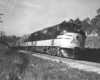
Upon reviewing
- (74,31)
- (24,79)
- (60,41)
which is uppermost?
(74,31)

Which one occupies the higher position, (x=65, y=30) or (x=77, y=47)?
(x=65, y=30)

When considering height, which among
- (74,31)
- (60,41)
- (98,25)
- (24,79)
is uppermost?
(98,25)

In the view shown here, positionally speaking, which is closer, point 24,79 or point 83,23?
point 24,79

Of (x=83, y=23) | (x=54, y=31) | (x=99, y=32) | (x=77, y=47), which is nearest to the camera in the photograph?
(x=77, y=47)

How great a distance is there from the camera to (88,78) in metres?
5.81

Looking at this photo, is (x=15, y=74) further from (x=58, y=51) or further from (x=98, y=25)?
(x=98, y=25)

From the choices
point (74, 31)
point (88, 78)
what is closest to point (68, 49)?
point (74, 31)

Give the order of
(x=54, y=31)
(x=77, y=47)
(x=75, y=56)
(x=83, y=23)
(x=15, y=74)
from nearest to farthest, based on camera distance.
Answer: (x=15, y=74) → (x=77, y=47) → (x=75, y=56) → (x=54, y=31) → (x=83, y=23)

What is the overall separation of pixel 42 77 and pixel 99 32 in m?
25.7

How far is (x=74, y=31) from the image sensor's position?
11.8 metres

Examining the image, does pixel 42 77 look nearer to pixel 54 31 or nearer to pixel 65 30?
pixel 65 30

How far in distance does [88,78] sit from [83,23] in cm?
3541

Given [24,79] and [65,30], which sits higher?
[65,30]

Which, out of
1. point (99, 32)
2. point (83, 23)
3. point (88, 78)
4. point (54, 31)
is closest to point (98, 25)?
point (99, 32)
